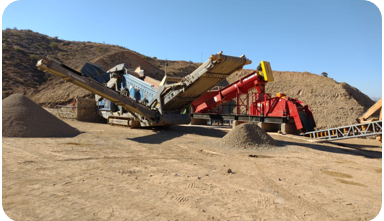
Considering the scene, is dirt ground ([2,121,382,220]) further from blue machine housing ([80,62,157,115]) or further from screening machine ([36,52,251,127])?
blue machine housing ([80,62,157,115])

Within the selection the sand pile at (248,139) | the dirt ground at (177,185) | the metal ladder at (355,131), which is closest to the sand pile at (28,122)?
the dirt ground at (177,185)

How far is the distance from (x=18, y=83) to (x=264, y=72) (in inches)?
1044

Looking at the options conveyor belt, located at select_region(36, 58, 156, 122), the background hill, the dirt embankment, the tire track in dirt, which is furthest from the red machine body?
the background hill

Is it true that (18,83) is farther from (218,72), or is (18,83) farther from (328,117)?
(328,117)

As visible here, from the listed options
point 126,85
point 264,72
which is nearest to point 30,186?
point 126,85

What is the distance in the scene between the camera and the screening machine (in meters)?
9.91

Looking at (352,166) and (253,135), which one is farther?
(253,135)

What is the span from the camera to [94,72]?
15.8 meters

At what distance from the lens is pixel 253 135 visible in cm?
920

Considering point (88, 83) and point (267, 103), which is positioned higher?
point (88, 83)

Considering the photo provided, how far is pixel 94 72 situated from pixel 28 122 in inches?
277

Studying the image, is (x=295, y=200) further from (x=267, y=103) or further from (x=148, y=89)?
(x=267, y=103)

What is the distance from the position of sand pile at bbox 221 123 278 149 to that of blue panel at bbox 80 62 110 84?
9961mm

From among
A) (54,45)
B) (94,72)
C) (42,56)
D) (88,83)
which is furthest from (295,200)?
(54,45)
